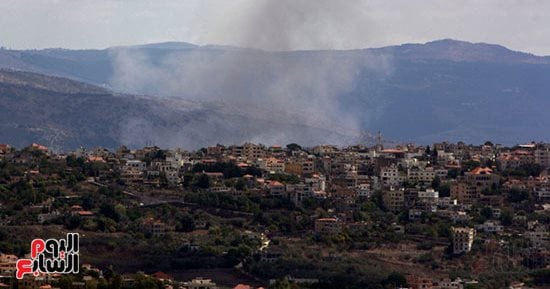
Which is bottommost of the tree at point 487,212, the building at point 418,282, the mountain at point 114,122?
the building at point 418,282

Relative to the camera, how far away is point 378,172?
79.0m

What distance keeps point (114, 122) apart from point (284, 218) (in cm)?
8209

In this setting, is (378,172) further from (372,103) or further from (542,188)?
(372,103)

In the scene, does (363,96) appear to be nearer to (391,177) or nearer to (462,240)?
(391,177)

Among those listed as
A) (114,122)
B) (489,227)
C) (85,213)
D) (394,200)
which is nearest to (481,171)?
(394,200)

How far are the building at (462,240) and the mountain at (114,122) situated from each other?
71026 mm

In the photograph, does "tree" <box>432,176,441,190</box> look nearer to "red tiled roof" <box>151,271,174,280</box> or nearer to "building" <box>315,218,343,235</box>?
"building" <box>315,218,343,235</box>

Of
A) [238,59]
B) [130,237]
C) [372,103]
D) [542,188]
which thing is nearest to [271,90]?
[238,59]

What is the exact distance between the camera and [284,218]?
6556 centimetres

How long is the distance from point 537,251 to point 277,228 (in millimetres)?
8861

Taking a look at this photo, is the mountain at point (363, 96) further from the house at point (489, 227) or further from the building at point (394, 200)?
the house at point (489, 227)

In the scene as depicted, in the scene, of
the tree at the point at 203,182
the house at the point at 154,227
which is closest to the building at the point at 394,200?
the tree at the point at 203,182

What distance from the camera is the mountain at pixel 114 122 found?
452 ft

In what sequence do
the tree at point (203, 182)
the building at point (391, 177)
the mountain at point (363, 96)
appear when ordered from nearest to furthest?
Answer: the tree at point (203, 182), the building at point (391, 177), the mountain at point (363, 96)
